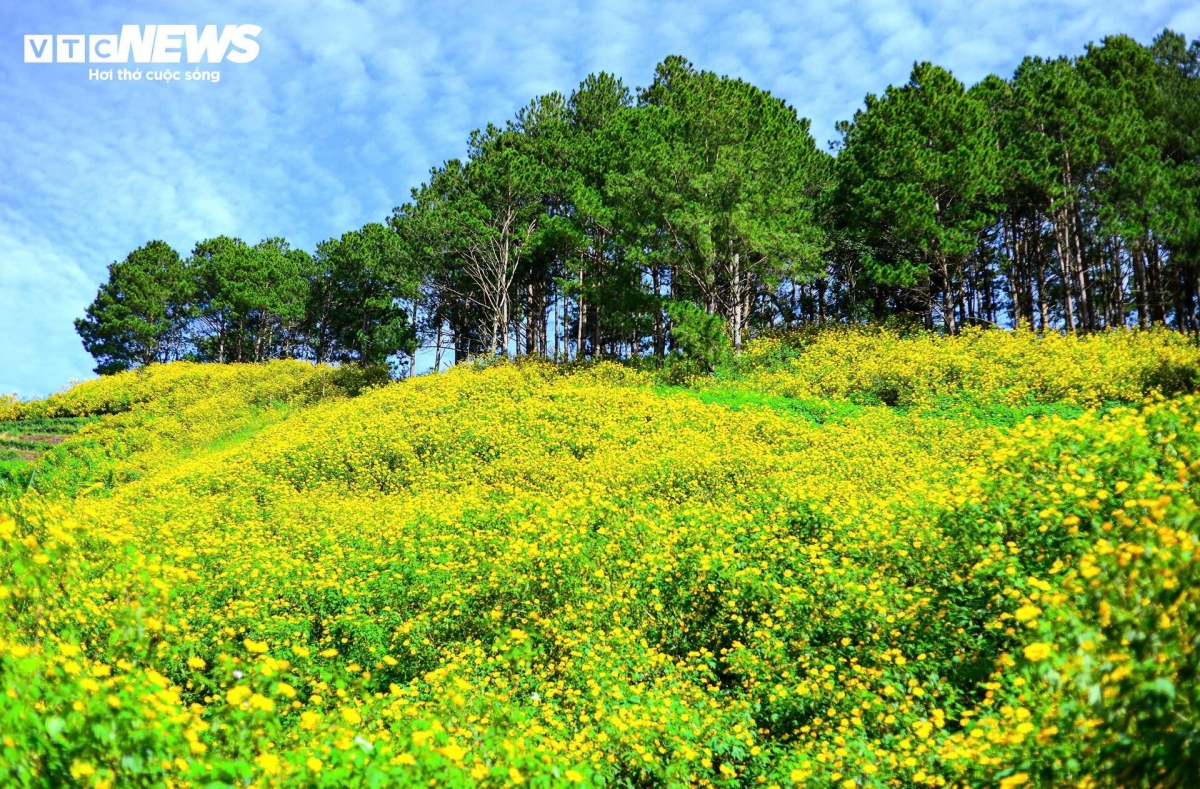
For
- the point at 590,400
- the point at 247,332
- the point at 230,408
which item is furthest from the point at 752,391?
the point at 247,332

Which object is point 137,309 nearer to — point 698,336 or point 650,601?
point 698,336

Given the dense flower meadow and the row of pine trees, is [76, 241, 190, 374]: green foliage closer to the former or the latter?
the row of pine trees

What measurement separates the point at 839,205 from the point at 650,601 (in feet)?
92.9

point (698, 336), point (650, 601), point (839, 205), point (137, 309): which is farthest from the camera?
point (137, 309)

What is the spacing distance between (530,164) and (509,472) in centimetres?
2183

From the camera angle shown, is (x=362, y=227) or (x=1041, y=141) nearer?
(x=1041, y=141)

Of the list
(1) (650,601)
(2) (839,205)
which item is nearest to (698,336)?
(2) (839,205)

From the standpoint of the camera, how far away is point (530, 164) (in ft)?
107

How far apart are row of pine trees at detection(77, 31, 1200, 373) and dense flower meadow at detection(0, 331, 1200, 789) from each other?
9.26 m

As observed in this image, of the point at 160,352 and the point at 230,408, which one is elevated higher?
the point at 160,352

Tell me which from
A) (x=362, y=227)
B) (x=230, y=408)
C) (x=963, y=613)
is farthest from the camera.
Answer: (x=362, y=227)

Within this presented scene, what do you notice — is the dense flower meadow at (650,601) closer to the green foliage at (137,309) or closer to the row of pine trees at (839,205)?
the row of pine trees at (839,205)

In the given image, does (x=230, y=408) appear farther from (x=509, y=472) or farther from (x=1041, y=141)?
(x=1041, y=141)

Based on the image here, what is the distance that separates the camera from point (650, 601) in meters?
8.53
